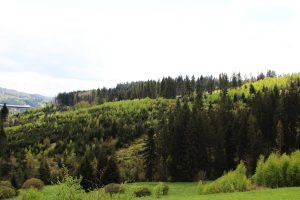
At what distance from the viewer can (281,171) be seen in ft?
154

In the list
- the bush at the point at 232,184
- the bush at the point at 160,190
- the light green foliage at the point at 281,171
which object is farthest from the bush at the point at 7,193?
the light green foliage at the point at 281,171

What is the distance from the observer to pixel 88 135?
128 metres

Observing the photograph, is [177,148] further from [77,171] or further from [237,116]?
[77,171]

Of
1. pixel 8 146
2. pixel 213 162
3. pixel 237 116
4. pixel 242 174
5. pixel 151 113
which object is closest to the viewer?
pixel 242 174

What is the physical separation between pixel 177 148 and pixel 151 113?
7884cm

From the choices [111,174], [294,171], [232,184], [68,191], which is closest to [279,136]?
[294,171]

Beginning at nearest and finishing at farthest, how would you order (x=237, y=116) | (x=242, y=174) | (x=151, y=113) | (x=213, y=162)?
(x=242, y=174) < (x=213, y=162) < (x=237, y=116) < (x=151, y=113)

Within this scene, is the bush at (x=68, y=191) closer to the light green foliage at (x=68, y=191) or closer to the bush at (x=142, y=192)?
the light green foliage at (x=68, y=191)

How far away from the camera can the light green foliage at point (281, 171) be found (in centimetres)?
4653

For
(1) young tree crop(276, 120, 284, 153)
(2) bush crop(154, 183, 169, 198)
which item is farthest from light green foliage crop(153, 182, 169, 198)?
(1) young tree crop(276, 120, 284, 153)

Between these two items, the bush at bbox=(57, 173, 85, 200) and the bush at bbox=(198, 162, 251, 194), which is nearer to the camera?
the bush at bbox=(57, 173, 85, 200)

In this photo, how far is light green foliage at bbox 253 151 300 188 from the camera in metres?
46.5

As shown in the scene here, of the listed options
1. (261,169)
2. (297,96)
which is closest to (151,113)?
(297,96)

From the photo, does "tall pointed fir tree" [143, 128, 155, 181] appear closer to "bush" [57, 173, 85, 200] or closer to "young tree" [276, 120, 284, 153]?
"young tree" [276, 120, 284, 153]
